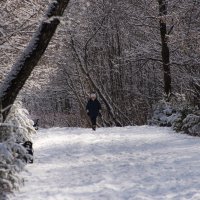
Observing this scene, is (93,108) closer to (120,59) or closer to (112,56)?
(120,59)

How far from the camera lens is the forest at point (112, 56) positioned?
1432 cm

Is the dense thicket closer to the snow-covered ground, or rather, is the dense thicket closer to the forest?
the forest

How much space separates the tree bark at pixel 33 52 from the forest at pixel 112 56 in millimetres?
17

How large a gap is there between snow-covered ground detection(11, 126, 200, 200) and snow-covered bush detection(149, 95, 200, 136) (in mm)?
535

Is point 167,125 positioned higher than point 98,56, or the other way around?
point 98,56

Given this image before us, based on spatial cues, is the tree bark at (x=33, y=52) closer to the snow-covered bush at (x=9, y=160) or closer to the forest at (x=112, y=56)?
the forest at (x=112, y=56)

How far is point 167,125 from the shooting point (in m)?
22.3

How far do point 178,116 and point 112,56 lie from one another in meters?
18.6

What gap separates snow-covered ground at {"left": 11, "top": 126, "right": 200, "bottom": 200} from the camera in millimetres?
8945

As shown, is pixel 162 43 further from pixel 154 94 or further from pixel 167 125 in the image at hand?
pixel 154 94

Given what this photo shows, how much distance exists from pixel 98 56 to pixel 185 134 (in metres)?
23.9

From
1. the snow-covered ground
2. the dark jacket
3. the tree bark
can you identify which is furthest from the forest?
the dark jacket

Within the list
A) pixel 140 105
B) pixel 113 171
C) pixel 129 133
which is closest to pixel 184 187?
pixel 113 171

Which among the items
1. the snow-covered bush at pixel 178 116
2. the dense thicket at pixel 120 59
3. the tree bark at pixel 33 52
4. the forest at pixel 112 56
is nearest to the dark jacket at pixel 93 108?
the forest at pixel 112 56
